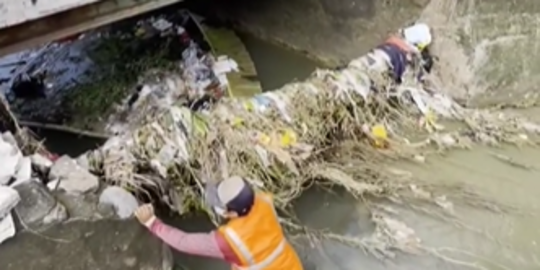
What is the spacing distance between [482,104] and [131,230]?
6.99ft

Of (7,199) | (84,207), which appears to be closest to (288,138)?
(84,207)

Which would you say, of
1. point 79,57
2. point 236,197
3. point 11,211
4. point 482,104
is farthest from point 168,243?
point 79,57

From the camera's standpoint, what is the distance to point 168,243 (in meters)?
2.67

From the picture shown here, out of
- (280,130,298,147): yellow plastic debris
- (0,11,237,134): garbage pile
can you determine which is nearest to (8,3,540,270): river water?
(280,130,298,147): yellow plastic debris

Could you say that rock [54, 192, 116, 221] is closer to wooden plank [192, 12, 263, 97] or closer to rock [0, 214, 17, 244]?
rock [0, 214, 17, 244]

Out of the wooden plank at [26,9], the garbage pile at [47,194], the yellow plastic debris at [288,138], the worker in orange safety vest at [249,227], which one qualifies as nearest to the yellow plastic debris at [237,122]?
the yellow plastic debris at [288,138]

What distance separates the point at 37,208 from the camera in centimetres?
261

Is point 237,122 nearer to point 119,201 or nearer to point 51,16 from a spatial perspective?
point 119,201

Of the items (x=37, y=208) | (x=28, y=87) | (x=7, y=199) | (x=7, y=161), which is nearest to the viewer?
(x=7, y=199)

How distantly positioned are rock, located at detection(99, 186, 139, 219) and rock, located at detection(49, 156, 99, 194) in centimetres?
6

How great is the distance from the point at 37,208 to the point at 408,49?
6.91ft

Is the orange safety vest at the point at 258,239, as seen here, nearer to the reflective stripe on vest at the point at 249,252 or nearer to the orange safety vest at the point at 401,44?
the reflective stripe on vest at the point at 249,252

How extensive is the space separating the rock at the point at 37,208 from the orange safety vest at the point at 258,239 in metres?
0.57

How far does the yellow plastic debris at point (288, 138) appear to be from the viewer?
3387 mm
